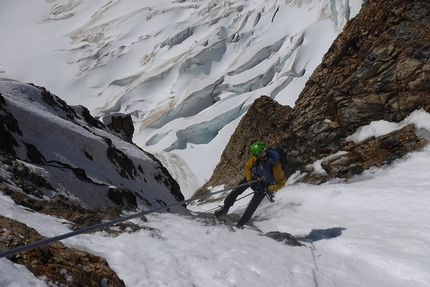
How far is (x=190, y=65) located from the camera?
4875 cm

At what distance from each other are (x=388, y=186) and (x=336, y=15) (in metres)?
36.6

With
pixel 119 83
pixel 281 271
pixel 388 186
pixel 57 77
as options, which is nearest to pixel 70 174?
pixel 281 271

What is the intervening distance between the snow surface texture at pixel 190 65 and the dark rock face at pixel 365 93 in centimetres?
1707

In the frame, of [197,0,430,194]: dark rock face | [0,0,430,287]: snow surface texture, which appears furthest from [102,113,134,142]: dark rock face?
[197,0,430,194]: dark rock face

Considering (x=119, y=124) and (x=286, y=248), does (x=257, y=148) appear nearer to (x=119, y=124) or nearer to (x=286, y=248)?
(x=286, y=248)

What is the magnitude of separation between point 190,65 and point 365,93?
38.7 metres

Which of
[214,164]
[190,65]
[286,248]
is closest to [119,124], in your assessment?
[214,164]

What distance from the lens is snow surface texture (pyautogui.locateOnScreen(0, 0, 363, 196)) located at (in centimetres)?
3550

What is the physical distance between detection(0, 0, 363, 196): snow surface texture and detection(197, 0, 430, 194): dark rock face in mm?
17069

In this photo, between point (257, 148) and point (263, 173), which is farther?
point (263, 173)

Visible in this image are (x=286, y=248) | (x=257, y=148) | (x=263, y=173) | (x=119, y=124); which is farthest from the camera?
(x=119, y=124)

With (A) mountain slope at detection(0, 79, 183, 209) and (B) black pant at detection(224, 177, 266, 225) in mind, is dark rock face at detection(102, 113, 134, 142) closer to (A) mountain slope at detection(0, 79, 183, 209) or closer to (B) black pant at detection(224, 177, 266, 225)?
(A) mountain slope at detection(0, 79, 183, 209)

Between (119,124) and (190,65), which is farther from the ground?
(190,65)

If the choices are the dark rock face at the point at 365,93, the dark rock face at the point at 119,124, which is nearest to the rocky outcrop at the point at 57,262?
the dark rock face at the point at 365,93
